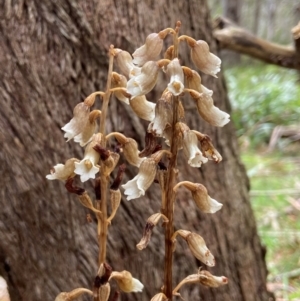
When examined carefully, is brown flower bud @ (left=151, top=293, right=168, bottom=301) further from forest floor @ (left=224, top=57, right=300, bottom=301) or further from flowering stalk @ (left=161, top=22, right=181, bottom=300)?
forest floor @ (left=224, top=57, right=300, bottom=301)

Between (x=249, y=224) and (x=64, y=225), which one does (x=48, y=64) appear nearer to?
(x=64, y=225)

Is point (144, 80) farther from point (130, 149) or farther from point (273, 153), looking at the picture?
point (273, 153)

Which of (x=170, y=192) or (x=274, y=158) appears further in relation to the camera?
(x=274, y=158)

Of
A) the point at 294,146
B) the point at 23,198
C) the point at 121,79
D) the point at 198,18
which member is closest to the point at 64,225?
the point at 23,198

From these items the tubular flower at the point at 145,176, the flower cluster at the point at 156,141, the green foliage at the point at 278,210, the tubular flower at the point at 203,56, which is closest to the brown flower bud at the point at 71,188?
the flower cluster at the point at 156,141

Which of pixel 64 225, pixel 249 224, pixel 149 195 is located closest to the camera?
pixel 64 225

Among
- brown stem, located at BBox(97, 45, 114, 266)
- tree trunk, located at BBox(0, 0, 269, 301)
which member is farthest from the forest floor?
brown stem, located at BBox(97, 45, 114, 266)

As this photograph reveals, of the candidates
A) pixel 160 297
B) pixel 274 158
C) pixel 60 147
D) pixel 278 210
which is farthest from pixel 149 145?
pixel 274 158

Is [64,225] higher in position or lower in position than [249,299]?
higher
